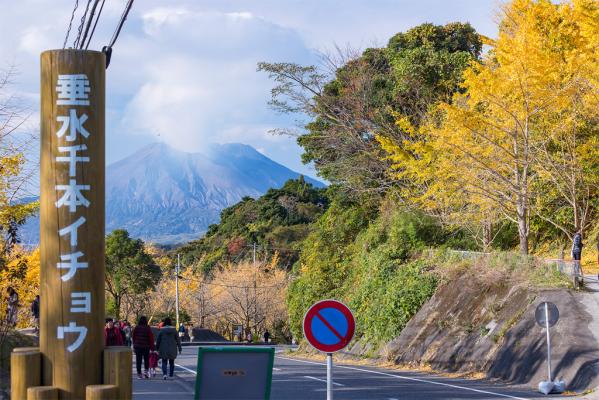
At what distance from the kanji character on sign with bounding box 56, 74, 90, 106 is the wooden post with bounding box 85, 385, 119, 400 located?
2.32m

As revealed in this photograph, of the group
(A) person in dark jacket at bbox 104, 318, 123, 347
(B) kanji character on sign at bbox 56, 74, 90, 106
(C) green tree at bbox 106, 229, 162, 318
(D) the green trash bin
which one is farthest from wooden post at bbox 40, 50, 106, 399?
(C) green tree at bbox 106, 229, 162, 318

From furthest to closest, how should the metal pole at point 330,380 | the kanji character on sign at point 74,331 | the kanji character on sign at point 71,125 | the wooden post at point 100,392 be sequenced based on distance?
the metal pole at point 330,380
the kanji character on sign at point 71,125
the kanji character on sign at point 74,331
the wooden post at point 100,392

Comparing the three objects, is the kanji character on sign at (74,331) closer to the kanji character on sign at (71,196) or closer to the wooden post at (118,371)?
the wooden post at (118,371)

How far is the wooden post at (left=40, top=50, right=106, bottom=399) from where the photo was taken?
707 centimetres

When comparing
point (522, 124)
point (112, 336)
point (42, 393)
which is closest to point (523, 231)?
point (522, 124)

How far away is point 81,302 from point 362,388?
496 inches

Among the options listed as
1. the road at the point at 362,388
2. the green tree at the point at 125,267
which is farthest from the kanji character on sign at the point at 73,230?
the green tree at the point at 125,267

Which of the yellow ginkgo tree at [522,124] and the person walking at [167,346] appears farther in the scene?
the yellow ginkgo tree at [522,124]

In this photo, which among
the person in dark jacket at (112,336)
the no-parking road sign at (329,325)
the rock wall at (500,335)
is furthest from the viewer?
the person in dark jacket at (112,336)

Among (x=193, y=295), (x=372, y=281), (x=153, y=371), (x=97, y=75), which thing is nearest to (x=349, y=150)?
(x=372, y=281)

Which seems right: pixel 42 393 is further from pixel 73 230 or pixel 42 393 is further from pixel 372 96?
pixel 372 96

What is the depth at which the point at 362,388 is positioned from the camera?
18828mm

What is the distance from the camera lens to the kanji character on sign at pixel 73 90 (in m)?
7.21

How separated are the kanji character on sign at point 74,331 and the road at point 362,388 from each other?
10.1 m
